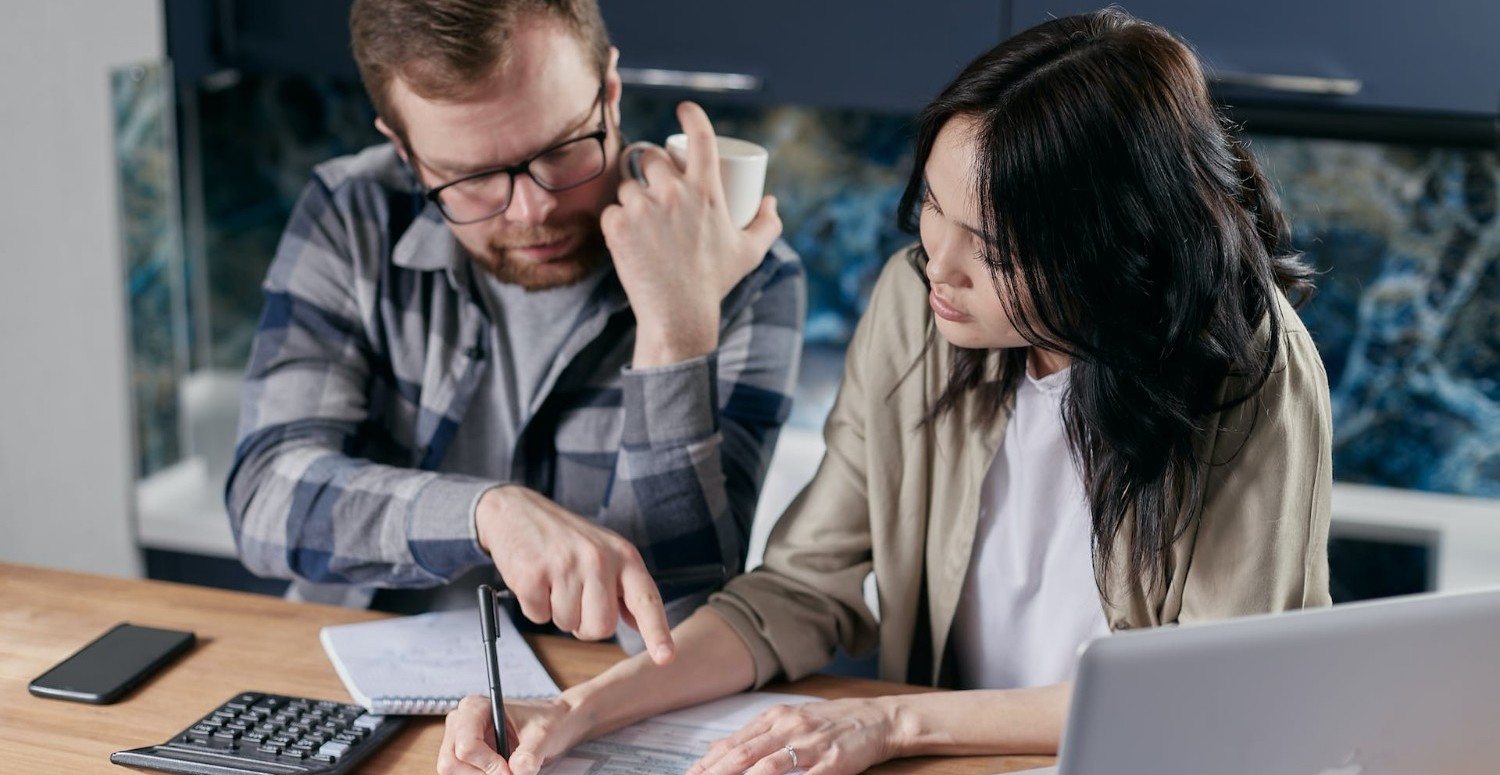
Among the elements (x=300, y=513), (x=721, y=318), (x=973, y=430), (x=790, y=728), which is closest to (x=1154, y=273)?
(x=973, y=430)

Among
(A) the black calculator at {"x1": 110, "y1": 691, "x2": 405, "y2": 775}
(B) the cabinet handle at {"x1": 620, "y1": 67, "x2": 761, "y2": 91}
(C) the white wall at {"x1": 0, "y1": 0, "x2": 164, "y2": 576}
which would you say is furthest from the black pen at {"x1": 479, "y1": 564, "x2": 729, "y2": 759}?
(C) the white wall at {"x1": 0, "y1": 0, "x2": 164, "y2": 576}

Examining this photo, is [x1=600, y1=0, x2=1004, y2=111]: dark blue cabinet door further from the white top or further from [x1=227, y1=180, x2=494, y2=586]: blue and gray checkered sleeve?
the white top

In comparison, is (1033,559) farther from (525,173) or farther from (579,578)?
(525,173)

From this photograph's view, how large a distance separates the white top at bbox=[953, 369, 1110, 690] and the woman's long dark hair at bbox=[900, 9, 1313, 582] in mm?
121

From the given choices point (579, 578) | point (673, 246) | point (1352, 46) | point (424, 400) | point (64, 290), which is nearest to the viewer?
point (579, 578)

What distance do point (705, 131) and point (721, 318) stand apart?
8.7 inches

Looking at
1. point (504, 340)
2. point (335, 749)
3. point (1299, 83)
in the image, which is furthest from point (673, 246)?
point (1299, 83)

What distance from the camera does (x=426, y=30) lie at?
54.2 inches

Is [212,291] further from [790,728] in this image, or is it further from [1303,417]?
[1303,417]

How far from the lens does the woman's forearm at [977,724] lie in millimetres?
1146

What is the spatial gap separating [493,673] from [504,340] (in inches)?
22.4

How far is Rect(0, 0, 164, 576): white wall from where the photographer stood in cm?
221

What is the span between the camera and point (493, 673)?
1098mm

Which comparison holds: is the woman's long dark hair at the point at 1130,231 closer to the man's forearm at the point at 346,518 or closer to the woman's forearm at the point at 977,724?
the woman's forearm at the point at 977,724
